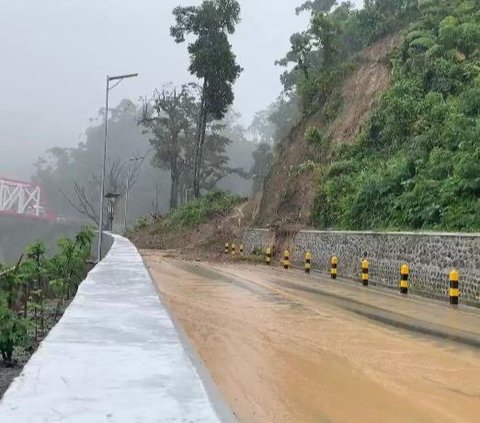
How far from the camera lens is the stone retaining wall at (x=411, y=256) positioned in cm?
1389

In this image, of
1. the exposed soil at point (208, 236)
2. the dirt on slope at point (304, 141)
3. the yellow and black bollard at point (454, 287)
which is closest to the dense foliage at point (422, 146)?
the dirt on slope at point (304, 141)

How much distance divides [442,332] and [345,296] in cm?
517

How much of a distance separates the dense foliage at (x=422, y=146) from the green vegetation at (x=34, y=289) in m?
10.7

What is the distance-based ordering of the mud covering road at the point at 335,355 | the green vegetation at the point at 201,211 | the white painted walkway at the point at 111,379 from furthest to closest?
the green vegetation at the point at 201,211, the mud covering road at the point at 335,355, the white painted walkway at the point at 111,379

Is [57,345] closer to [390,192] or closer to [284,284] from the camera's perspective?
[284,284]

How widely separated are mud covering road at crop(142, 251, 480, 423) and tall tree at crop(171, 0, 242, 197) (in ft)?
119

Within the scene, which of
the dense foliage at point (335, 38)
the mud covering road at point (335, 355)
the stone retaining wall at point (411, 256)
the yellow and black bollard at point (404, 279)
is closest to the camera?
the mud covering road at point (335, 355)

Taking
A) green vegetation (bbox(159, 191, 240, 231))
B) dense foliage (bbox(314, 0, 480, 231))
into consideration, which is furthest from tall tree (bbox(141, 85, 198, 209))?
dense foliage (bbox(314, 0, 480, 231))

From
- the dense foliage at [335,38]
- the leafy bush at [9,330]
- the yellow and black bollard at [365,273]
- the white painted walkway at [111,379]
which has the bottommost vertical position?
the leafy bush at [9,330]

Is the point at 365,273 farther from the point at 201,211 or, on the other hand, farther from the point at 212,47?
the point at 212,47

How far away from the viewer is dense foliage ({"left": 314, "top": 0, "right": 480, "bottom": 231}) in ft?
57.1

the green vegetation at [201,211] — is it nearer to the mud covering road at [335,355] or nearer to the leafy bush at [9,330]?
the mud covering road at [335,355]

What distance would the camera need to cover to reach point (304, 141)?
37.0 metres

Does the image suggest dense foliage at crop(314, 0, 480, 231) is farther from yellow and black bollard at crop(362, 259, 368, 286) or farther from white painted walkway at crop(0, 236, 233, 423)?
white painted walkway at crop(0, 236, 233, 423)
